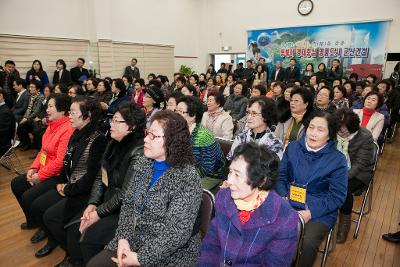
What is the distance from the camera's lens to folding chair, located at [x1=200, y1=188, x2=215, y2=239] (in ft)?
5.56

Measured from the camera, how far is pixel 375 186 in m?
3.89

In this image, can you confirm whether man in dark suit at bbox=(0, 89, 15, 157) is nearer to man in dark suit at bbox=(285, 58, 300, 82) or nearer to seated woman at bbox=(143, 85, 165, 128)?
→ seated woman at bbox=(143, 85, 165, 128)

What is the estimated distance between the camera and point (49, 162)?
2713 mm

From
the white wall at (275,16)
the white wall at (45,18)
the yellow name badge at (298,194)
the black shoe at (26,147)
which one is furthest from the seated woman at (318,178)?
the white wall at (275,16)

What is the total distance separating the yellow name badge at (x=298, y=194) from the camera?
2.01 metres

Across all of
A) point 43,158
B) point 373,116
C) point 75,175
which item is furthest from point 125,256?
point 373,116

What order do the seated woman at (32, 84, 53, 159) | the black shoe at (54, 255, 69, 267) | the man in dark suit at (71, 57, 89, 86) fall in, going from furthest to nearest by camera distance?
the man in dark suit at (71, 57, 89, 86) < the seated woman at (32, 84, 53, 159) < the black shoe at (54, 255, 69, 267)

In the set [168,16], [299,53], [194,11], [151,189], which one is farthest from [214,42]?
[151,189]

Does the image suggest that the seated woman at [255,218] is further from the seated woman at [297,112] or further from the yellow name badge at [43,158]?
the yellow name badge at [43,158]

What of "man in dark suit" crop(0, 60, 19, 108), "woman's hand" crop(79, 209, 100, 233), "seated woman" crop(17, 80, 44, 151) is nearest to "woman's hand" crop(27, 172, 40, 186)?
"woman's hand" crop(79, 209, 100, 233)

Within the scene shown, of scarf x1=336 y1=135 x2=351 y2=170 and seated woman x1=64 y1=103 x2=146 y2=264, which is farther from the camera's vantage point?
scarf x1=336 y1=135 x2=351 y2=170

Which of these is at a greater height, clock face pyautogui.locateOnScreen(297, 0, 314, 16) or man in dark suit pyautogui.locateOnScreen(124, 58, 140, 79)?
clock face pyautogui.locateOnScreen(297, 0, 314, 16)

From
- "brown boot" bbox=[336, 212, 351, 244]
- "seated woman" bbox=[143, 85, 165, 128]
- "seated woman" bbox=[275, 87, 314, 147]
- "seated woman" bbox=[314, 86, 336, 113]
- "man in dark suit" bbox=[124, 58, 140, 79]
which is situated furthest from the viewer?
"man in dark suit" bbox=[124, 58, 140, 79]

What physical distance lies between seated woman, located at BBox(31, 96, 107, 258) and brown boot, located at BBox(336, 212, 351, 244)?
2292mm
